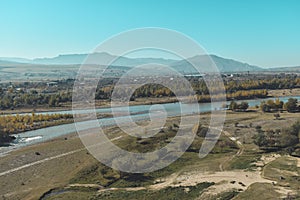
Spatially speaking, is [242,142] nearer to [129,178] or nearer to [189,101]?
[129,178]

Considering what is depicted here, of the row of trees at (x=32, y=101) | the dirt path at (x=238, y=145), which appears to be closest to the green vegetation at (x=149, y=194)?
the dirt path at (x=238, y=145)

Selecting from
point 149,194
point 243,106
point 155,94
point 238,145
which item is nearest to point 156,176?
point 149,194

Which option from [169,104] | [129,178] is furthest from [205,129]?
[169,104]

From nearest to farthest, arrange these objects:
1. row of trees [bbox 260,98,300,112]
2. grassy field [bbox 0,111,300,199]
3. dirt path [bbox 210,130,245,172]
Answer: grassy field [bbox 0,111,300,199]
dirt path [bbox 210,130,245,172]
row of trees [bbox 260,98,300,112]

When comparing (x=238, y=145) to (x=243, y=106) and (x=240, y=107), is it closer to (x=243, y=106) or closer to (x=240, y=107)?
(x=243, y=106)

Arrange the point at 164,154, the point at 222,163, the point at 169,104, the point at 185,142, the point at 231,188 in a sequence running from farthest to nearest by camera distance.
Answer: the point at 169,104, the point at 185,142, the point at 164,154, the point at 222,163, the point at 231,188

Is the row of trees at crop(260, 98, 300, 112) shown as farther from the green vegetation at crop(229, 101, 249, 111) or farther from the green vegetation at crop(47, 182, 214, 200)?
the green vegetation at crop(47, 182, 214, 200)

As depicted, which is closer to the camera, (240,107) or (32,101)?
(240,107)

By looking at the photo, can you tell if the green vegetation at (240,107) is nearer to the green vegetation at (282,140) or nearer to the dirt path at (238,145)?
the dirt path at (238,145)

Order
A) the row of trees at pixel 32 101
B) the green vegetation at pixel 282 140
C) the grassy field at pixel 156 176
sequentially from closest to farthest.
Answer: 1. the grassy field at pixel 156 176
2. the green vegetation at pixel 282 140
3. the row of trees at pixel 32 101

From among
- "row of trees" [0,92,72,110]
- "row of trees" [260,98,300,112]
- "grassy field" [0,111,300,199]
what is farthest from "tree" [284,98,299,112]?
"row of trees" [0,92,72,110]

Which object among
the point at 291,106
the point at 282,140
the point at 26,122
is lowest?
the point at 26,122
